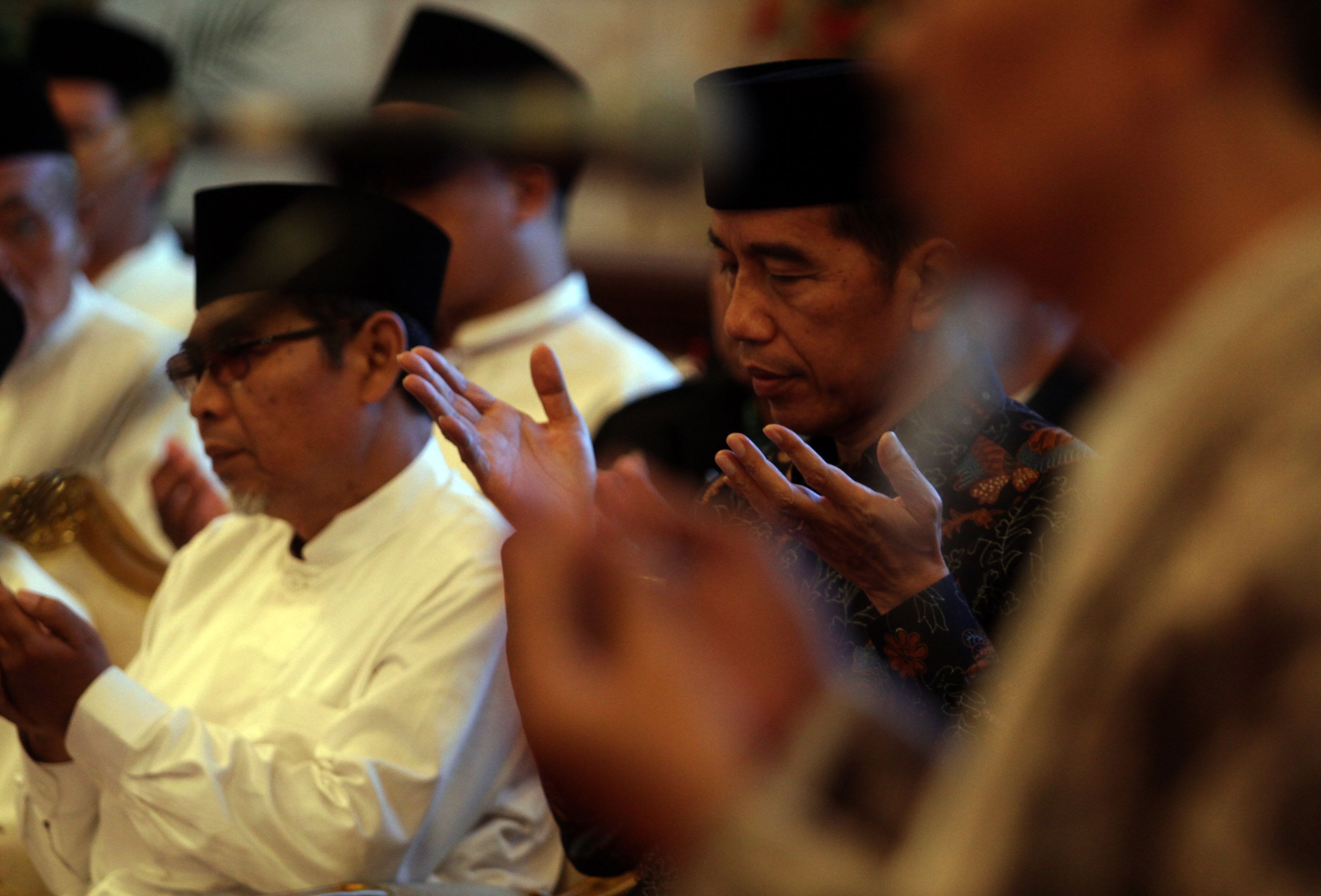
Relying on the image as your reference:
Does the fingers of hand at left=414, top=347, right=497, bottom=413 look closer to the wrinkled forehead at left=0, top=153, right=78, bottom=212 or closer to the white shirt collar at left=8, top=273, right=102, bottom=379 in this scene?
the white shirt collar at left=8, top=273, right=102, bottom=379

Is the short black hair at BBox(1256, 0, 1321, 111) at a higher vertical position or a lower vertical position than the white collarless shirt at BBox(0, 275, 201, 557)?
higher

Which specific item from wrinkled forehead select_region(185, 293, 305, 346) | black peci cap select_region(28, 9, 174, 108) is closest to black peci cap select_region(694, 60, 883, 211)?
wrinkled forehead select_region(185, 293, 305, 346)

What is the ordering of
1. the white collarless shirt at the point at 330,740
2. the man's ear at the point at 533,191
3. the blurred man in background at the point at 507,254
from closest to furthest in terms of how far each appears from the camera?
1. the white collarless shirt at the point at 330,740
2. the blurred man in background at the point at 507,254
3. the man's ear at the point at 533,191

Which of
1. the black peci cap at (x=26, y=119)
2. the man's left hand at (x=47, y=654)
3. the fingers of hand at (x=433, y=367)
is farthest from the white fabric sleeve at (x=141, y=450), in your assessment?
the fingers of hand at (x=433, y=367)

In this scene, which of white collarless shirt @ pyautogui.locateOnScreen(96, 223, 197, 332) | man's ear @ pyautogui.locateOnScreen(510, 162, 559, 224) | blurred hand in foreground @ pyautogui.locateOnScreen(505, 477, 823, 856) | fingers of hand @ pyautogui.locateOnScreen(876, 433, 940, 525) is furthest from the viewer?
white collarless shirt @ pyautogui.locateOnScreen(96, 223, 197, 332)

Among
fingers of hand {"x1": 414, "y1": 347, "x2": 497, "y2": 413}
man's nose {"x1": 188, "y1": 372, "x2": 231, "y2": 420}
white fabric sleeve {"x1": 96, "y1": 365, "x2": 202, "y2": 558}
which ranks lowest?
white fabric sleeve {"x1": 96, "y1": 365, "x2": 202, "y2": 558}

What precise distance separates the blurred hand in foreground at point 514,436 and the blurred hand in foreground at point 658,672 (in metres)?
0.76

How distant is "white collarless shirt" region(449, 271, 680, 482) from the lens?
3.78m

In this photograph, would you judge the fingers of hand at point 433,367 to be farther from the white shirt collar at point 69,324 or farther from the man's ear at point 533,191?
the white shirt collar at point 69,324

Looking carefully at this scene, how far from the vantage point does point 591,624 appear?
82 cm

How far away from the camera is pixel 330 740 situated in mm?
2062

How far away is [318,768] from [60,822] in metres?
0.54

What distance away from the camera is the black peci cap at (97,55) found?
479 cm

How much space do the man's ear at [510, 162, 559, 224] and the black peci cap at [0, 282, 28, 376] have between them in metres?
1.23
